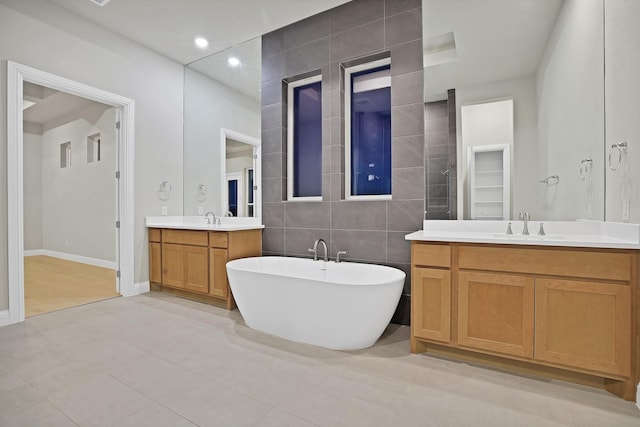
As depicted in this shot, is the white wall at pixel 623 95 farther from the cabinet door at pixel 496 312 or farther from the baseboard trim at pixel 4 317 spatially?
the baseboard trim at pixel 4 317

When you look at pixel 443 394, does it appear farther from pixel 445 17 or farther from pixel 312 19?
pixel 312 19

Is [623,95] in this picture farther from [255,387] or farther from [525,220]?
[255,387]

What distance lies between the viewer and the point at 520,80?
2322mm

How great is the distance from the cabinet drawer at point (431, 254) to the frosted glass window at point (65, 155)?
7233mm

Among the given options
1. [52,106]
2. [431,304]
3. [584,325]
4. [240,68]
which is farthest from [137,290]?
[52,106]

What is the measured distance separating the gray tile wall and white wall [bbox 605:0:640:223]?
120 cm

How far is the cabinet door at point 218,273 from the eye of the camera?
3.16 m

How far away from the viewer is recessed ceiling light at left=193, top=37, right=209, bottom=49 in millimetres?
3611

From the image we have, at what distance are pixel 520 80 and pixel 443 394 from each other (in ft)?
7.44

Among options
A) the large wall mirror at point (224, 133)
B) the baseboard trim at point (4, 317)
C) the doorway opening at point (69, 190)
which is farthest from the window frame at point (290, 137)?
the doorway opening at point (69, 190)

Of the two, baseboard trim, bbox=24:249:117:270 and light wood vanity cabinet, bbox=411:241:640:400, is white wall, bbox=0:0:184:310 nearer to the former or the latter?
baseboard trim, bbox=24:249:117:270

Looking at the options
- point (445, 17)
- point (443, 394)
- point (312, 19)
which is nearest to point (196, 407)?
point (443, 394)

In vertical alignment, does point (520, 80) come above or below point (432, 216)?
above

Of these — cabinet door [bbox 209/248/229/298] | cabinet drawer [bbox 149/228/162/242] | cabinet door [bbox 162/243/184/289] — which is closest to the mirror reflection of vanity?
cabinet door [bbox 209/248/229/298]
